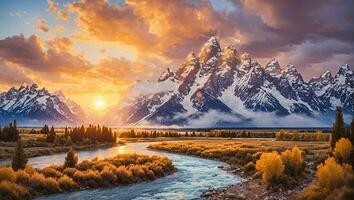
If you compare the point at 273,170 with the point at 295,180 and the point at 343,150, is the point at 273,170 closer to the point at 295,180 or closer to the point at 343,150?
the point at 295,180

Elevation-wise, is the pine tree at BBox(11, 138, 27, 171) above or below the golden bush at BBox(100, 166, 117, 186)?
above

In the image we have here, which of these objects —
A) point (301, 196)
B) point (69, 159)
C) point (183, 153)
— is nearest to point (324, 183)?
point (301, 196)

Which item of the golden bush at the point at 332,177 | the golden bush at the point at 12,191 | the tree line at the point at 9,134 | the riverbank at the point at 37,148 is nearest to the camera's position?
the golden bush at the point at 332,177

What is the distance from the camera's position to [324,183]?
3791 centimetres

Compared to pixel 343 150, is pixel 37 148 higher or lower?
lower

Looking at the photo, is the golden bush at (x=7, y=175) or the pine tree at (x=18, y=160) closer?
the golden bush at (x=7, y=175)

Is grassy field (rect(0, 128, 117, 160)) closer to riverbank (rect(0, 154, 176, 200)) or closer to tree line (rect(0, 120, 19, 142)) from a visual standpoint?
tree line (rect(0, 120, 19, 142))

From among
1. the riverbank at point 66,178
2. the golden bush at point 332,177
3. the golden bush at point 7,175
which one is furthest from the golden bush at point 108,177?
the golden bush at point 332,177

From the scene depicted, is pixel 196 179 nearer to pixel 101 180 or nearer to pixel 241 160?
pixel 101 180

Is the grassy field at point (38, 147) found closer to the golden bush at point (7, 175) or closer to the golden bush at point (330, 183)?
the golden bush at point (7, 175)

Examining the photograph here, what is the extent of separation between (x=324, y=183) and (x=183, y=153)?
8572cm

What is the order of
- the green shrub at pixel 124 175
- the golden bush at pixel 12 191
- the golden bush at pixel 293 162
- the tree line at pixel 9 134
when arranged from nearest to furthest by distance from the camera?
the golden bush at pixel 12 191
the golden bush at pixel 293 162
the green shrub at pixel 124 175
the tree line at pixel 9 134

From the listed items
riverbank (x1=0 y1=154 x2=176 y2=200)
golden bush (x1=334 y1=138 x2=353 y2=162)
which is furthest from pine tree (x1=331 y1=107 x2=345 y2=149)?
riverbank (x1=0 y1=154 x2=176 y2=200)

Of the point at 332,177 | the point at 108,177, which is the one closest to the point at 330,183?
the point at 332,177
